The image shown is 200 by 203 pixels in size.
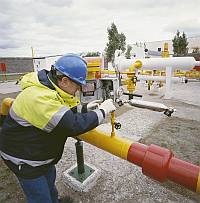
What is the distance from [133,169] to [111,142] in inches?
49.9

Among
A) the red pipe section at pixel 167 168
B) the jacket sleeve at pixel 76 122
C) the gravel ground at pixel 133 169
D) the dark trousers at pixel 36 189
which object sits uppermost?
the jacket sleeve at pixel 76 122

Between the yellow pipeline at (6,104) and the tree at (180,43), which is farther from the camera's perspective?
the tree at (180,43)

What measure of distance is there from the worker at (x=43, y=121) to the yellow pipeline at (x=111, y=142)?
291mm

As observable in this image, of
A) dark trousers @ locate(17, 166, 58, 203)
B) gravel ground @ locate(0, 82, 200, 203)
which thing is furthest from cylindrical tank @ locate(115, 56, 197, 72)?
dark trousers @ locate(17, 166, 58, 203)

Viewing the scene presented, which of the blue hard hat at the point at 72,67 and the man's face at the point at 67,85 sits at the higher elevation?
the blue hard hat at the point at 72,67

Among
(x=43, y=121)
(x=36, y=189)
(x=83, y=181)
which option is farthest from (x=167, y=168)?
(x=83, y=181)

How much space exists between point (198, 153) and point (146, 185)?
1.29 meters

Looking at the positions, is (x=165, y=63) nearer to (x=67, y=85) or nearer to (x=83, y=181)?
(x=83, y=181)

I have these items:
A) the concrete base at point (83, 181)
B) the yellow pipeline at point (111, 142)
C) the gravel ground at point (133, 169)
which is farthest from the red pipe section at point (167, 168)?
the concrete base at point (83, 181)

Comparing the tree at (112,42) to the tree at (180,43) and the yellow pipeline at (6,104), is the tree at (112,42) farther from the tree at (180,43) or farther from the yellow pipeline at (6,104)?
the yellow pipeline at (6,104)

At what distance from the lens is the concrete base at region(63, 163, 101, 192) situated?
2.27 meters

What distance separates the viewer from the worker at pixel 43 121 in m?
1.19

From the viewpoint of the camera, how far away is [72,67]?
1.34 meters

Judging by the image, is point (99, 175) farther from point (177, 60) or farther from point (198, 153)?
point (177, 60)
